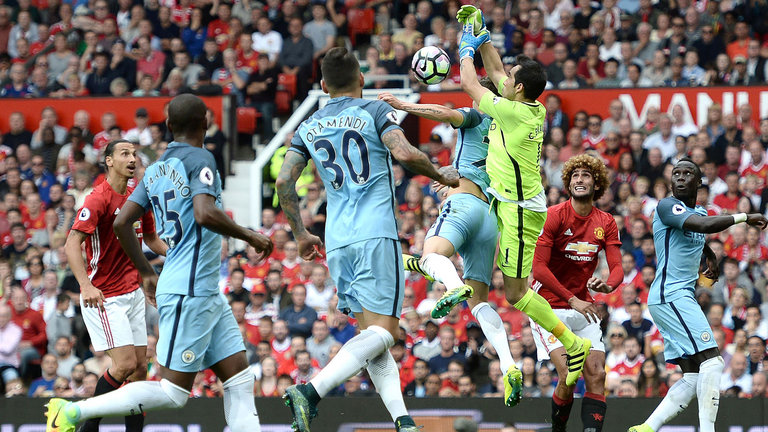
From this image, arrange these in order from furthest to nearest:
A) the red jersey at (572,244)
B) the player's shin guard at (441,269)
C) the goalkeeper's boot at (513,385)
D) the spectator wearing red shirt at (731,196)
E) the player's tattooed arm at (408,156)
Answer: the spectator wearing red shirt at (731,196)
the red jersey at (572,244)
the goalkeeper's boot at (513,385)
the player's shin guard at (441,269)
the player's tattooed arm at (408,156)

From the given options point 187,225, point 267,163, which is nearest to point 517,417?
point 187,225

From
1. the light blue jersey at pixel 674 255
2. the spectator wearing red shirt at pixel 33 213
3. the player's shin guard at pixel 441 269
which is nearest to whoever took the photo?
the player's shin guard at pixel 441 269

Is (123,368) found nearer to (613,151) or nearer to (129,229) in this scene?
(129,229)

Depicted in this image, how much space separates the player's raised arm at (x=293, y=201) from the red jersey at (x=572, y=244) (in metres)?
2.83

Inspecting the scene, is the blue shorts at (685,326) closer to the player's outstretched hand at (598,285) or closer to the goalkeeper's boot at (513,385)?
the player's outstretched hand at (598,285)

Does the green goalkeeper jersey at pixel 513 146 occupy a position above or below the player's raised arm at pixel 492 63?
below

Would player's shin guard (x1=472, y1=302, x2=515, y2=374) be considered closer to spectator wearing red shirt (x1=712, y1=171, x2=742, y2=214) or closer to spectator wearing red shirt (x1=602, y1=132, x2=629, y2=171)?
spectator wearing red shirt (x1=712, y1=171, x2=742, y2=214)

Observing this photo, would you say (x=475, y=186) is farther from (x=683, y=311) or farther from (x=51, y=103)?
(x=51, y=103)

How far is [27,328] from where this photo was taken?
16188 mm

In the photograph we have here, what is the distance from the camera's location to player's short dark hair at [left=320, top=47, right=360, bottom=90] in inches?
339

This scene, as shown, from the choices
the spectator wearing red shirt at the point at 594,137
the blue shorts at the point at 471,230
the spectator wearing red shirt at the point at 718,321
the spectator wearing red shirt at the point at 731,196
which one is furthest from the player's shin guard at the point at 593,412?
the spectator wearing red shirt at the point at 594,137

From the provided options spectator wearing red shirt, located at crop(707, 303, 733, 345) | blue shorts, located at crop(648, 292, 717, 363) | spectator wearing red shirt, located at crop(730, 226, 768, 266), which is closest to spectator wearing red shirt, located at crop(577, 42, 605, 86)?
spectator wearing red shirt, located at crop(730, 226, 768, 266)

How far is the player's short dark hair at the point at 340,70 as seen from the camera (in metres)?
8.61

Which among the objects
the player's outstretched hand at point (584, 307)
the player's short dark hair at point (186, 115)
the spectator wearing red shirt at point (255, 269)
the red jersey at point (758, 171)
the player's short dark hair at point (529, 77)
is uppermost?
the player's short dark hair at point (529, 77)
